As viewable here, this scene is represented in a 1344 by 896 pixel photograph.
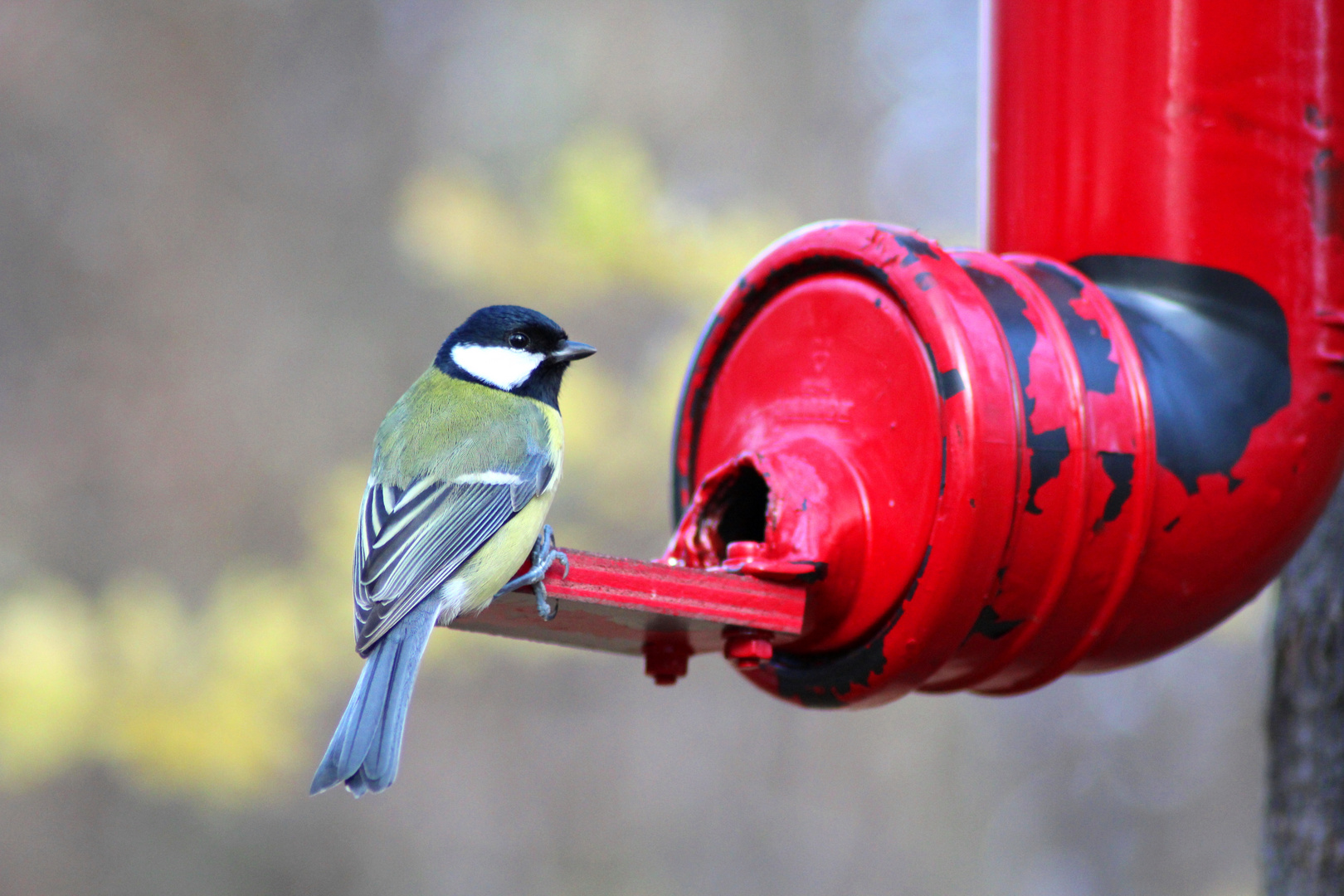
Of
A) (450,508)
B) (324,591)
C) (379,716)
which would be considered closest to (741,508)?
(450,508)

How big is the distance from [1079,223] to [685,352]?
11.9 feet

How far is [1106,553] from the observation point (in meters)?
1.82

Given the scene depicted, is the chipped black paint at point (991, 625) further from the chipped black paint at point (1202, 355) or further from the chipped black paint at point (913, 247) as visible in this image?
the chipped black paint at point (913, 247)

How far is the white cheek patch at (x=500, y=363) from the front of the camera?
2.60m

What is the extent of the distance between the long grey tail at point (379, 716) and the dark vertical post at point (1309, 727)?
181 centimetres

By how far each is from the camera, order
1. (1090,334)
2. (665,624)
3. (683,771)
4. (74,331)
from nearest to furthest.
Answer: (665,624)
(1090,334)
(74,331)
(683,771)

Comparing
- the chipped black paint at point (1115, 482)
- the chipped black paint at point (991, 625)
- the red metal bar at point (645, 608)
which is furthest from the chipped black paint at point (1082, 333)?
the red metal bar at point (645, 608)

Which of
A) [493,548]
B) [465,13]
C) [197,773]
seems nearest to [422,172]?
[465,13]

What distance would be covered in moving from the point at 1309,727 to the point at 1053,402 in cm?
124

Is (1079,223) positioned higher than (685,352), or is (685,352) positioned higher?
(1079,223)

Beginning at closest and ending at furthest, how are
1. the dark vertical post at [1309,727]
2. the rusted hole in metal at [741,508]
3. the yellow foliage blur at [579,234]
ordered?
the rusted hole in metal at [741,508] → the dark vertical post at [1309,727] → the yellow foliage blur at [579,234]

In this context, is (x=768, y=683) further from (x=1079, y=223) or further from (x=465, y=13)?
(x=465, y=13)

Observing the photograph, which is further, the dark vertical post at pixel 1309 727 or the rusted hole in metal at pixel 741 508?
the dark vertical post at pixel 1309 727

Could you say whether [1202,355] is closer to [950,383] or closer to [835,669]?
[950,383]
